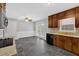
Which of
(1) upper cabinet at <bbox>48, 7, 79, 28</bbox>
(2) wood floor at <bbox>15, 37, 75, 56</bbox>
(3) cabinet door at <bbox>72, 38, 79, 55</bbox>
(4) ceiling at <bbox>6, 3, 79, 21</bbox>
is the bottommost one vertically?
(2) wood floor at <bbox>15, 37, 75, 56</bbox>

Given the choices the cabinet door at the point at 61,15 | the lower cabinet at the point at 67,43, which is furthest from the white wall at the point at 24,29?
the cabinet door at the point at 61,15

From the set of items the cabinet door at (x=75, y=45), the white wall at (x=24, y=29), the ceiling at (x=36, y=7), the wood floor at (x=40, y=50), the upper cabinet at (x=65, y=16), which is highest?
the ceiling at (x=36, y=7)

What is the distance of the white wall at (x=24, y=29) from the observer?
9573mm

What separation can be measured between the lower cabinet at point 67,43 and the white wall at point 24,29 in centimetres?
539

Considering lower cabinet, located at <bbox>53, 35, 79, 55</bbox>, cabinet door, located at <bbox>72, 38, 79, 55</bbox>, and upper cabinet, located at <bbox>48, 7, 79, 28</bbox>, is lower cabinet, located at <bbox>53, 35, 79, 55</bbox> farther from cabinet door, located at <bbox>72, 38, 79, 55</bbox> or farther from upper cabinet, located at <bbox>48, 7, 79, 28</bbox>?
upper cabinet, located at <bbox>48, 7, 79, 28</bbox>

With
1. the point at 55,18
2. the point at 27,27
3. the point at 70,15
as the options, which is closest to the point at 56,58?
the point at 70,15

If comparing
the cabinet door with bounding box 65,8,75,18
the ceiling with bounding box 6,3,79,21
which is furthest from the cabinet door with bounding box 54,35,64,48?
the ceiling with bounding box 6,3,79,21

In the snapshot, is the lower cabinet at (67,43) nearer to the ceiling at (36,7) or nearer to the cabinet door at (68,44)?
the cabinet door at (68,44)

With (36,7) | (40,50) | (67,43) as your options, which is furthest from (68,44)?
(36,7)

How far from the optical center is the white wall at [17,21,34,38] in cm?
957

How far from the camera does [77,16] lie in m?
3.93

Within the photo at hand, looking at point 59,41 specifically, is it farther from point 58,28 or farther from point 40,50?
point 40,50

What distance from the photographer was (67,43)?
417 cm

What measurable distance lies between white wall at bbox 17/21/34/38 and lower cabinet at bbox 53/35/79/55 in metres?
5.39
